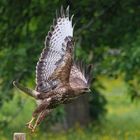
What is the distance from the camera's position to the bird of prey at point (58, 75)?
30.0 ft

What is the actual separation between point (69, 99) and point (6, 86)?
5.56 m

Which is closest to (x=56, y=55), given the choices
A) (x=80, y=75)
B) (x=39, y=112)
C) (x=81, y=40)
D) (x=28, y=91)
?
(x=80, y=75)

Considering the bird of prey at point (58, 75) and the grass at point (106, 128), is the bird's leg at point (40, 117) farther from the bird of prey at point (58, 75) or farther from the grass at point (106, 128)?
the grass at point (106, 128)

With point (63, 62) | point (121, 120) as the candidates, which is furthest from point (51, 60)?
point (121, 120)

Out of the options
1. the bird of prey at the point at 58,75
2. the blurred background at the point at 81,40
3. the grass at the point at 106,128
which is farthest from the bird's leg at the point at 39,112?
the blurred background at the point at 81,40

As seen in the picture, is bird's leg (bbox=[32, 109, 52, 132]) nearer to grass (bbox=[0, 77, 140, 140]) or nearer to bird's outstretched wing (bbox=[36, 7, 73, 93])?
bird's outstretched wing (bbox=[36, 7, 73, 93])

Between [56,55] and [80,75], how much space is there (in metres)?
0.34

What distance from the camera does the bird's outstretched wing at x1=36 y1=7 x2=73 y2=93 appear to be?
9398 millimetres

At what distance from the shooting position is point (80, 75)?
9.73 m

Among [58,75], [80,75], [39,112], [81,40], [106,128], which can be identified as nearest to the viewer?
[39,112]

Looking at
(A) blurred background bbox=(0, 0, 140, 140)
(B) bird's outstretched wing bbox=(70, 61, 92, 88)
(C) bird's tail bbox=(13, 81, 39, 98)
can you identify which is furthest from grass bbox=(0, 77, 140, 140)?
(C) bird's tail bbox=(13, 81, 39, 98)

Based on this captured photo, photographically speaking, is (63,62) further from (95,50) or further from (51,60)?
(95,50)

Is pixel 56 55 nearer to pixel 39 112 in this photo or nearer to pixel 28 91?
pixel 28 91

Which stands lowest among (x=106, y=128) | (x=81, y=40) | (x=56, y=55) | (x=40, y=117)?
(x=40, y=117)
